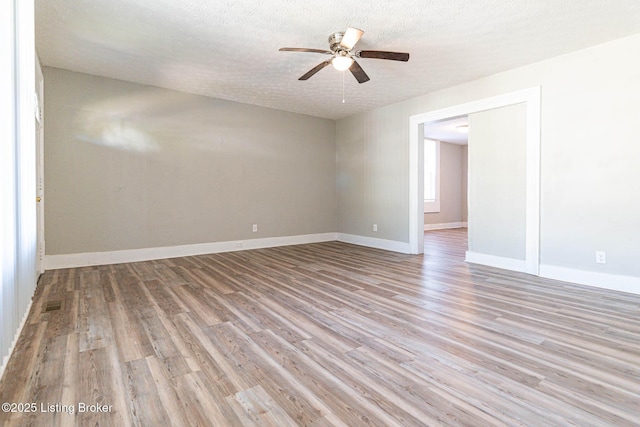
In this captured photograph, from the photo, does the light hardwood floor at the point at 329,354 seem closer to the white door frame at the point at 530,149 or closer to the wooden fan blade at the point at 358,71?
the white door frame at the point at 530,149

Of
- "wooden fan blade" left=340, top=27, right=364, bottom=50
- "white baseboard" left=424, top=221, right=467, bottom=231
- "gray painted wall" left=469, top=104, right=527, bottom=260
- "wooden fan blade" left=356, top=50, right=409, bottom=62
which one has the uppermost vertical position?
"wooden fan blade" left=340, top=27, right=364, bottom=50

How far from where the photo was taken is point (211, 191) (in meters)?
5.22

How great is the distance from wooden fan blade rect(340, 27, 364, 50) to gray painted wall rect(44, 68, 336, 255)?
10.0ft

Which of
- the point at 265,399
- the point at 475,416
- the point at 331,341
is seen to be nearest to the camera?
the point at 475,416

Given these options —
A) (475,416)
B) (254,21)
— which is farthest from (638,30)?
(475,416)

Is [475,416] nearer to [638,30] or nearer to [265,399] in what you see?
[265,399]

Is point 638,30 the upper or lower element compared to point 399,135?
upper

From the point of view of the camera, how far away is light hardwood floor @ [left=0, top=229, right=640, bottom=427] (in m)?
1.38

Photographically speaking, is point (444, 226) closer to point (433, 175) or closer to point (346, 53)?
point (433, 175)

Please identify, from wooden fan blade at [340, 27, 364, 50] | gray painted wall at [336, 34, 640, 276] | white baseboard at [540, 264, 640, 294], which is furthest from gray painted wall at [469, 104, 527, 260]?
wooden fan blade at [340, 27, 364, 50]

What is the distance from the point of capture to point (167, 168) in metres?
4.81

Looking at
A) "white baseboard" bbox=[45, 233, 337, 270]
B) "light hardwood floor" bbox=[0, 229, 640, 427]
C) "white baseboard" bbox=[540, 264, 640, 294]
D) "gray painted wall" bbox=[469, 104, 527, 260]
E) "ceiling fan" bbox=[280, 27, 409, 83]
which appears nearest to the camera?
"light hardwood floor" bbox=[0, 229, 640, 427]

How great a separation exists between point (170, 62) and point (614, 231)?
5250mm

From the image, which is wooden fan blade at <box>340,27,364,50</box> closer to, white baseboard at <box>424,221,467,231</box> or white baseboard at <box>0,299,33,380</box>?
white baseboard at <box>0,299,33,380</box>
